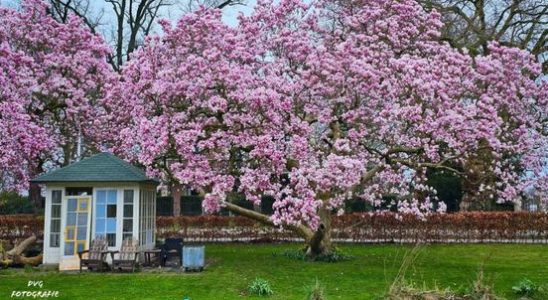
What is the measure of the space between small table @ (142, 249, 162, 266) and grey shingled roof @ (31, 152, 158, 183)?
178cm

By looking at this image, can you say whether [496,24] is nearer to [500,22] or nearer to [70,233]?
[500,22]

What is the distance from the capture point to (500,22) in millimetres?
22609

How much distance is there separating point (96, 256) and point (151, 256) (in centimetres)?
209

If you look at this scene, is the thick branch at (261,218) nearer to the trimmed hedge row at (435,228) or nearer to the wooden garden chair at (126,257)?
the wooden garden chair at (126,257)

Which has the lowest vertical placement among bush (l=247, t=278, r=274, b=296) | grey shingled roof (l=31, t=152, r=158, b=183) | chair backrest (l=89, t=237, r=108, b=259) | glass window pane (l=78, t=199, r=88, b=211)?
bush (l=247, t=278, r=274, b=296)

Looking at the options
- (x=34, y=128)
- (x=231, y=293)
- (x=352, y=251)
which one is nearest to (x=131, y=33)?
(x=34, y=128)

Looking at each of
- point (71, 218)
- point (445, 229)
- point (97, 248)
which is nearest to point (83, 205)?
point (71, 218)

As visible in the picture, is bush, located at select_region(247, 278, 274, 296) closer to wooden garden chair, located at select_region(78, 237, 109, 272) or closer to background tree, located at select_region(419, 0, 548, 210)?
wooden garden chair, located at select_region(78, 237, 109, 272)

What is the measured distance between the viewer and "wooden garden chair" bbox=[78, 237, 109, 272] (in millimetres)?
13312

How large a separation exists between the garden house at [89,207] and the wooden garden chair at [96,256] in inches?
22.3

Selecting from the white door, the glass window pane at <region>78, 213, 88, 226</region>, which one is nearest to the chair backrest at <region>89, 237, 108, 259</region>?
the white door

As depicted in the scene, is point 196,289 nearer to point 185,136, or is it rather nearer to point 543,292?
point 185,136

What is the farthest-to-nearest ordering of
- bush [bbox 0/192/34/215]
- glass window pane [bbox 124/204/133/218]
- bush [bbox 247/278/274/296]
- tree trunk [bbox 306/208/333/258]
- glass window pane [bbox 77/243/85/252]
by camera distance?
bush [bbox 0/192/34/215] < tree trunk [bbox 306/208/333/258] < glass window pane [bbox 124/204/133/218] < glass window pane [bbox 77/243/85/252] < bush [bbox 247/278/274/296]

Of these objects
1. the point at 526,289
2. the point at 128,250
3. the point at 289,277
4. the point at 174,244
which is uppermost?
the point at 174,244
